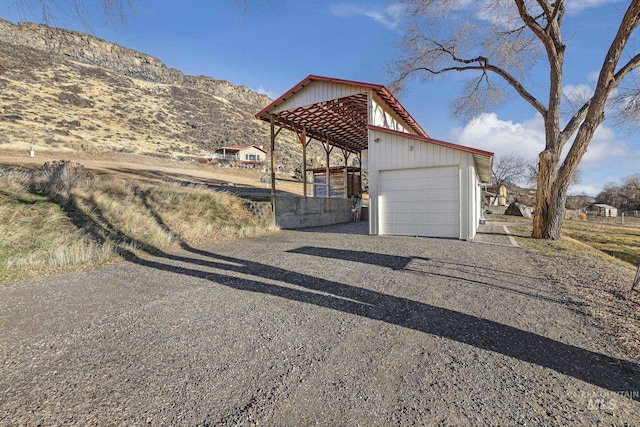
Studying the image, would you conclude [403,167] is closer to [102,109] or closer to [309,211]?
[309,211]

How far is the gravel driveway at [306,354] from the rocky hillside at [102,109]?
2206 centimetres

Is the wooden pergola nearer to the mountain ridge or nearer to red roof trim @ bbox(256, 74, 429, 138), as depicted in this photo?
red roof trim @ bbox(256, 74, 429, 138)

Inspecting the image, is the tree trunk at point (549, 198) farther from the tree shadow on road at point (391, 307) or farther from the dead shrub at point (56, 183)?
the dead shrub at point (56, 183)

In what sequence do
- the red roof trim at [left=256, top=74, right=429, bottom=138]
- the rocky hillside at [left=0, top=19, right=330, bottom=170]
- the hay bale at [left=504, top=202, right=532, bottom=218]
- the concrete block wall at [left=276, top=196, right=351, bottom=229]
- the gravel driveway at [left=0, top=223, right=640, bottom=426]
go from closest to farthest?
the gravel driveway at [left=0, top=223, right=640, bottom=426] < the red roof trim at [left=256, top=74, right=429, bottom=138] < the concrete block wall at [left=276, top=196, right=351, bottom=229] < the hay bale at [left=504, top=202, right=532, bottom=218] < the rocky hillside at [left=0, top=19, right=330, bottom=170]

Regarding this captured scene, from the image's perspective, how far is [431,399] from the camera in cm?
178

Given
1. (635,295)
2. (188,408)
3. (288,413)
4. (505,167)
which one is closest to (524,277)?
(635,295)

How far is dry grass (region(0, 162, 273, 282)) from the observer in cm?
478

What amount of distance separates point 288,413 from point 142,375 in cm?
114

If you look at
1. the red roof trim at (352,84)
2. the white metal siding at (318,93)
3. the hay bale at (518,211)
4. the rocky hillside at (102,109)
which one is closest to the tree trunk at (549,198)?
the red roof trim at (352,84)

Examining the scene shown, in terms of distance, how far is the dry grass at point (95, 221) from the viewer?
15.7 feet

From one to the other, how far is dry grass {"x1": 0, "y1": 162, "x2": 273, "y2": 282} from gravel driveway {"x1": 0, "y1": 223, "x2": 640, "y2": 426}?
3.04 feet

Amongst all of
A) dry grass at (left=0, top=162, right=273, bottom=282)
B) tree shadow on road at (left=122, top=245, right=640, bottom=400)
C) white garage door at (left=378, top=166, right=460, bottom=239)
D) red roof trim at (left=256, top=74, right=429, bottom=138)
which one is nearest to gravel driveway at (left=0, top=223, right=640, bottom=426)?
tree shadow on road at (left=122, top=245, right=640, bottom=400)

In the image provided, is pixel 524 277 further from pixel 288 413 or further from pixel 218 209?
pixel 218 209

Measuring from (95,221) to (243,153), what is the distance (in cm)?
3601
